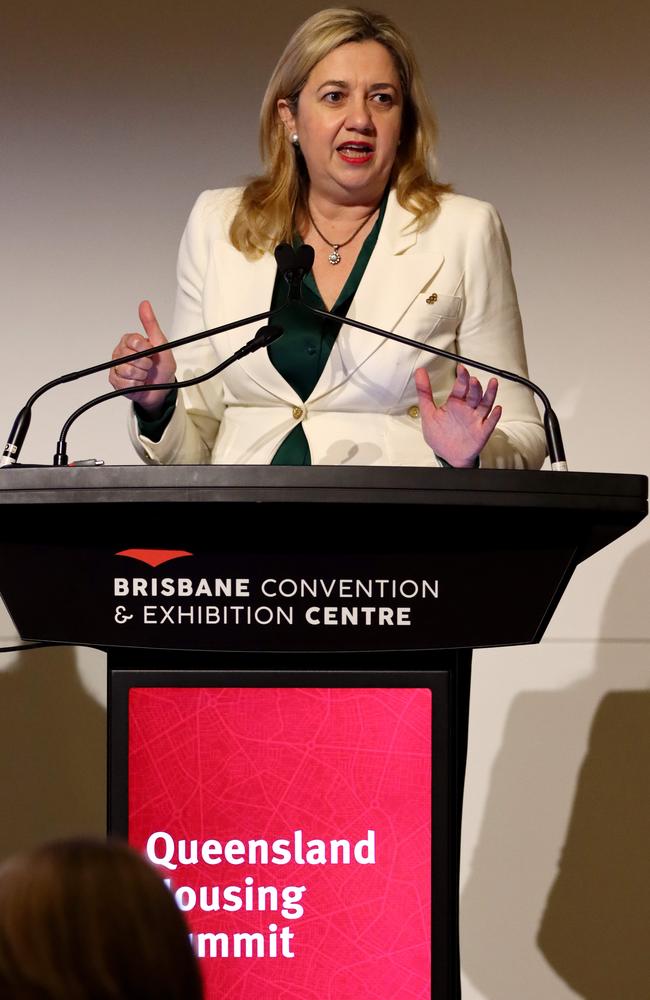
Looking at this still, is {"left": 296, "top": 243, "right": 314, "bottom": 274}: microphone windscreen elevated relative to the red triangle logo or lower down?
elevated

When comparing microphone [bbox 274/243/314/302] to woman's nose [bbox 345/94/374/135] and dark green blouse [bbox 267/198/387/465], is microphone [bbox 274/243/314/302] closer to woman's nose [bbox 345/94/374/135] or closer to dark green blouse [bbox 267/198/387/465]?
dark green blouse [bbox 267/198/387/465]

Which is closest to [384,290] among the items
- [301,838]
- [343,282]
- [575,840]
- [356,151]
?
[343,282]

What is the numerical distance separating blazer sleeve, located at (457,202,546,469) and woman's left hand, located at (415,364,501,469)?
302 millimetres

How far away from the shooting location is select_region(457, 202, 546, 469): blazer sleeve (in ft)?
6.03

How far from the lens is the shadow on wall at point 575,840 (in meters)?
2.97

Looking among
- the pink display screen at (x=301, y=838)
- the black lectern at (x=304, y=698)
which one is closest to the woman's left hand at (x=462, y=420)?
the black lectern at (x=304, y=698)

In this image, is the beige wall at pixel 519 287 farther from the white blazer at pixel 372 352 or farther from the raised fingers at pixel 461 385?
the raised fingers at pixel 461 385

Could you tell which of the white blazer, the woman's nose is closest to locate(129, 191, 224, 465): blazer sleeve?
the white blazer

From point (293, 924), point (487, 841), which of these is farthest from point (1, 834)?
point (293, 924)

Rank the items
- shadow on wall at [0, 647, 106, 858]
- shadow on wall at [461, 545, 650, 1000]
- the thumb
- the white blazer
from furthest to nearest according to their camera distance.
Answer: shadow on wall at [0, 647, 106, 858] → shadow on wall at [461, 545, 650, 1000] → the white blazer → the thumb

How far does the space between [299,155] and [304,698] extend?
0.95 m

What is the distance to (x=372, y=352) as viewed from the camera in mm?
1831

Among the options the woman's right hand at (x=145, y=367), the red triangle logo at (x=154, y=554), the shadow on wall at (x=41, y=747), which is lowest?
the red triangle logo at (x=154, y=554)

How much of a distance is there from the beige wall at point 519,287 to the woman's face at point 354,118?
1.12 m
